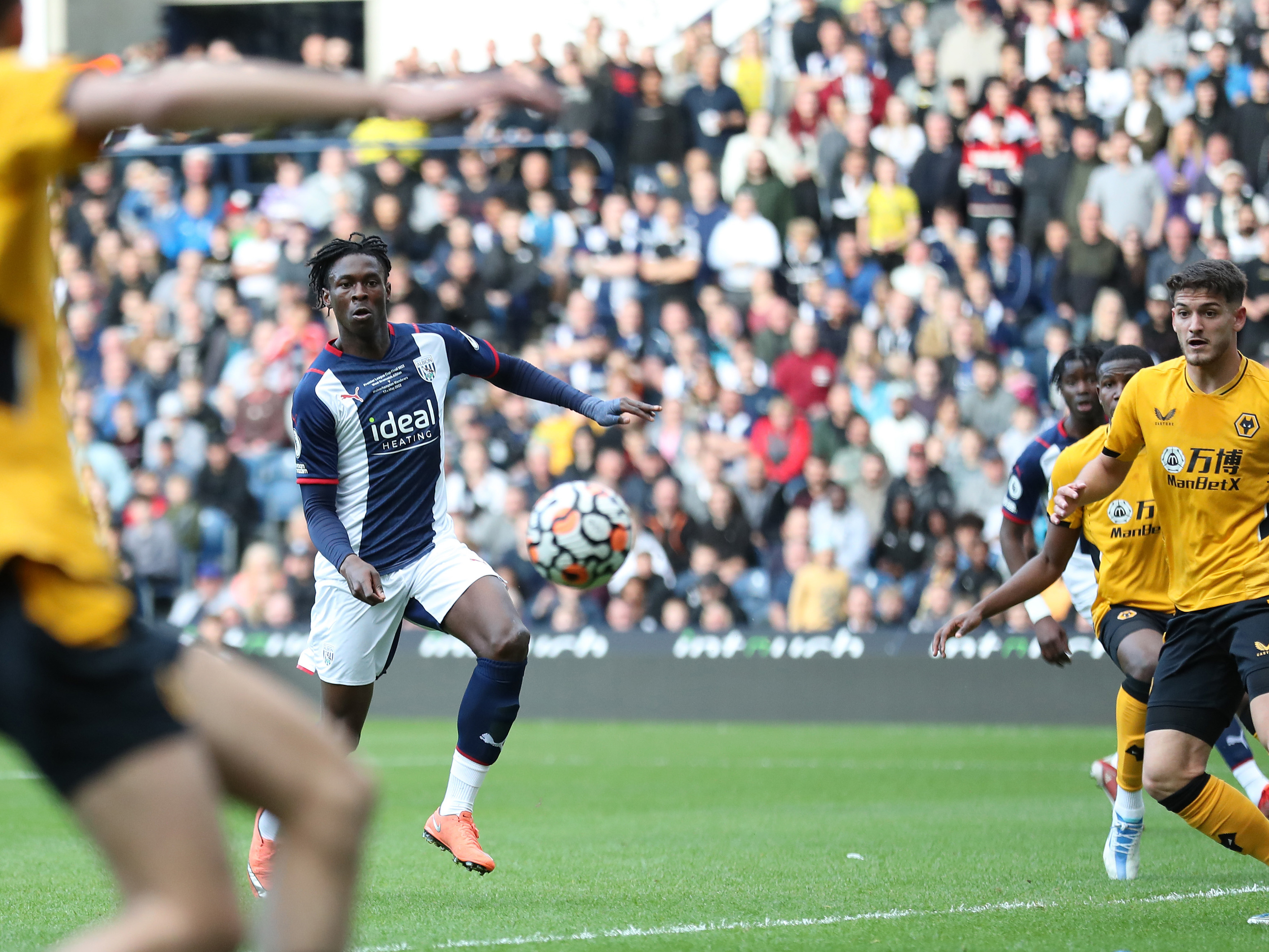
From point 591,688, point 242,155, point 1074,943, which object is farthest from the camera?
point 242,155

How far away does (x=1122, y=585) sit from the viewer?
780 centimetres

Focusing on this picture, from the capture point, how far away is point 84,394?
2039cm

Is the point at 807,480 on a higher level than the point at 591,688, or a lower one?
higher

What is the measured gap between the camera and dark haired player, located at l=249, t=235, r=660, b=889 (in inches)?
277

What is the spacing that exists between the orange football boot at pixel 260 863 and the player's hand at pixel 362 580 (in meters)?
1.01

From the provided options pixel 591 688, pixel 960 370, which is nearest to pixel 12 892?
pixel 591 688

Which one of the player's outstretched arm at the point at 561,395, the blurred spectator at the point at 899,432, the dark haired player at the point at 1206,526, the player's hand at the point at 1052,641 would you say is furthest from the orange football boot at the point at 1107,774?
the blurred spectator at the point at 899,432

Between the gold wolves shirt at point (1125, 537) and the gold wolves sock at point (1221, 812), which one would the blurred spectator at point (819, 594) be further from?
the gold wolves sock at point (1221, 812)

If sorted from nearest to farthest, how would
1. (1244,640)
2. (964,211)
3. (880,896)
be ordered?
(1244,640) < (880,896) < (964,211)

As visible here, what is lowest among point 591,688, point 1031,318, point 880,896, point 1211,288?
point 591,688

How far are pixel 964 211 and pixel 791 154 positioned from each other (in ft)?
7.05

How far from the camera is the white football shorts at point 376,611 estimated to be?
7.13 m

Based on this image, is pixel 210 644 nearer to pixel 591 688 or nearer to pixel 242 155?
pixel 591 688

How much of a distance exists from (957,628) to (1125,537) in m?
1.20
